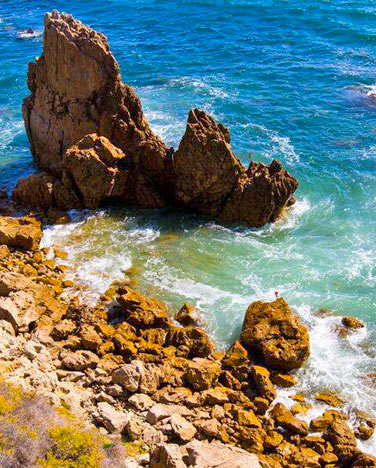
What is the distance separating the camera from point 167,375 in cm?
2017

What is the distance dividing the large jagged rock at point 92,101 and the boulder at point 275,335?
1252 cm

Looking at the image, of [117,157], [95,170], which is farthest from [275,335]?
[117,157]

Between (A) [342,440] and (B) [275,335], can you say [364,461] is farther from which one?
(B) [275,335]

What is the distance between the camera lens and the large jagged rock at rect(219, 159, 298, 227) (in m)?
31.6

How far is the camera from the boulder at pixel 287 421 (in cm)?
1911

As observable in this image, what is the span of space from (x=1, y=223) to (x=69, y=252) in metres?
4.34

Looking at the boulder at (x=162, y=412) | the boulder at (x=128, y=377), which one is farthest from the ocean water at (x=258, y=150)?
the boulder at (x=128, y=377)

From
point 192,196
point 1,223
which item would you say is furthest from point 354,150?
point 1,223

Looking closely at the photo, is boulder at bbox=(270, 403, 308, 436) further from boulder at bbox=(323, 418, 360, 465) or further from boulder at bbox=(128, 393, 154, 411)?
boulder at bbox=(128, 393, 154, 411)

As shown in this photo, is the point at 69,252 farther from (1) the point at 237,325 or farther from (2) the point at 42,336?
(1) the point at 237,325

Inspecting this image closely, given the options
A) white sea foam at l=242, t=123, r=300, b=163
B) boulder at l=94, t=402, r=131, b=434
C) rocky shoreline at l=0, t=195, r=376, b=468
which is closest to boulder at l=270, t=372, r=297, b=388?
rocky shoreline at l=0, t=195, r=376, b=468

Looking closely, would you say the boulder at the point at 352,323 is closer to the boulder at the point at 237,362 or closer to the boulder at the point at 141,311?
the boulder at the point at 237,362

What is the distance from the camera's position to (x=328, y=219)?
33.9 meters

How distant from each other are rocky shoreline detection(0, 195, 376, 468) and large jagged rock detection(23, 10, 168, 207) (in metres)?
10.1
